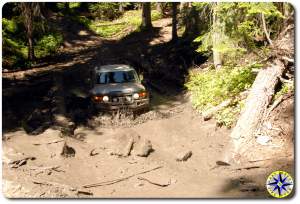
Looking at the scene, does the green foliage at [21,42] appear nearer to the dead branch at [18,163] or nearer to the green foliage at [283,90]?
the dead branch at [18,163]

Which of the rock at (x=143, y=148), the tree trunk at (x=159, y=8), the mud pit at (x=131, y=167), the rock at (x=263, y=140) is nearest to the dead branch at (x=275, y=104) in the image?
the rock at (x=263, y=140)

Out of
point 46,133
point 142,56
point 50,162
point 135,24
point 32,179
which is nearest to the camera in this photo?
point 32,179

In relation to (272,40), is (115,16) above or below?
below

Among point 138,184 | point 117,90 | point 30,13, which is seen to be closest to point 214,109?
point 117,90

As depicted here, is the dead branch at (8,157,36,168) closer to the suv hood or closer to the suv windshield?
the suv hood

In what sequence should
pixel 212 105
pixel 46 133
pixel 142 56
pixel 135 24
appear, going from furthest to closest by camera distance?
1. pixel 135 24
2. pixel 142 56
3. pixel 212 105
4. pixel 46 133

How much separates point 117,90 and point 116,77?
0.94 m

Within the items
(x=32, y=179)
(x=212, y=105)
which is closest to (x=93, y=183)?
(x=32, y=179)

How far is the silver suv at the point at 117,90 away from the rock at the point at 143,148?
234 centimetres

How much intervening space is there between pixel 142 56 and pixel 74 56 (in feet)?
14.5

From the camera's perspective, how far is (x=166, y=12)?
38406 millimetres

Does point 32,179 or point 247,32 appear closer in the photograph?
point 32,179

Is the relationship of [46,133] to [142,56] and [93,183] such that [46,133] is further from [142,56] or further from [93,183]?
[142,56]

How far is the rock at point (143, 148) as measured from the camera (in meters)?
12.8
